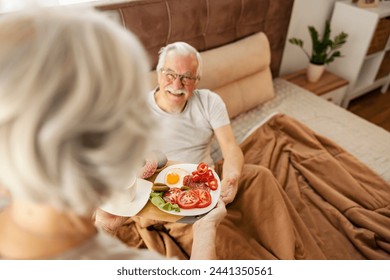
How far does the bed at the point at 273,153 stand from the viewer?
111 cm

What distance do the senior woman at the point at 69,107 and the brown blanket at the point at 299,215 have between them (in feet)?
2.25

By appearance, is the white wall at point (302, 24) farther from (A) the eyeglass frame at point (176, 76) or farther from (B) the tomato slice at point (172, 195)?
(B) the tomato slice at point (172, 195)

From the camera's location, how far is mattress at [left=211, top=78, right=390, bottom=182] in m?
1.61

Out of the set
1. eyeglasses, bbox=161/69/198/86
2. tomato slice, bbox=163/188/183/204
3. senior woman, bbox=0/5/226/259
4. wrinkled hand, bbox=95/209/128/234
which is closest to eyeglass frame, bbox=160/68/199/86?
eyeglasses, bbox=161/69/198/86

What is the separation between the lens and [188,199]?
924 mm

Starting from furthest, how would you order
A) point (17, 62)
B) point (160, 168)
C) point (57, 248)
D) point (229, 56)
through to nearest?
point (229, 56), point (160, 168), point (57, 248), point (17, 62)

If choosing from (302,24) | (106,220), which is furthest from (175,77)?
(302,24)

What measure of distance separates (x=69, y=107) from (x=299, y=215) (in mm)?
1062

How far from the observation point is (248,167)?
126cm

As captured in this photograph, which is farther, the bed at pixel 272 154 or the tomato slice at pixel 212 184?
the bed at pixel 272 154

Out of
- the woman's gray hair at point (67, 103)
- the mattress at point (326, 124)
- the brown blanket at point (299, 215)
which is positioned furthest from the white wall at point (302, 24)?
the woman's gray hair at point (67, 103)
